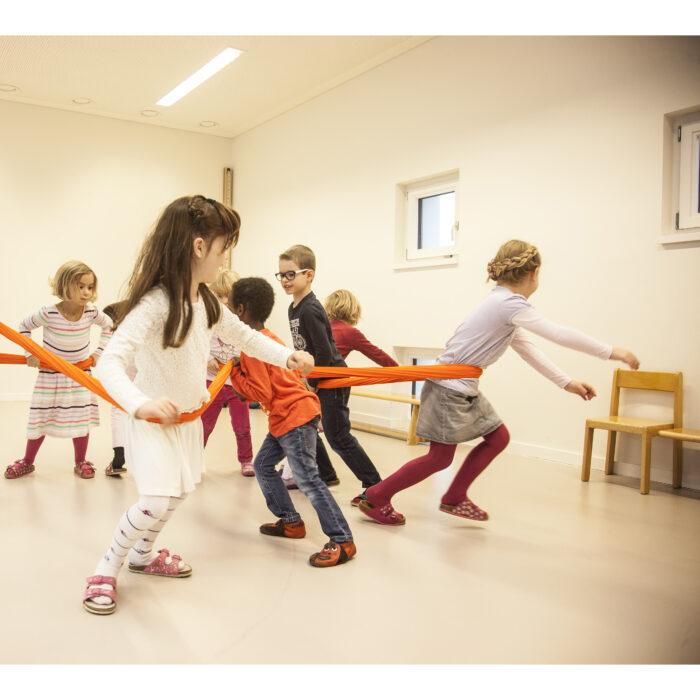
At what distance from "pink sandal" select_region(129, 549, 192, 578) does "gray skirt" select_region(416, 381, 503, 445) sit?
3.75 ft

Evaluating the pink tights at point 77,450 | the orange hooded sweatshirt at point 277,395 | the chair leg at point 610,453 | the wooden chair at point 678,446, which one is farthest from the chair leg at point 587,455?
the pink tights at point 77,450

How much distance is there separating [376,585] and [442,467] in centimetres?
77

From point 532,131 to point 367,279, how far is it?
7.39 feet

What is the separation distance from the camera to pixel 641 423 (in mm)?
3729

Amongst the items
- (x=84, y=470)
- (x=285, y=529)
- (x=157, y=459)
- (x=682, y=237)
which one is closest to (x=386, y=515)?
(x=285, y=529)

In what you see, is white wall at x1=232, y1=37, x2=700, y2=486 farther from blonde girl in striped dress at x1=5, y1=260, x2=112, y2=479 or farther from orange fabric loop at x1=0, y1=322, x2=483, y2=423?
blonde girl in striped dress at x1=5, y1=260, x2=112, y2=479

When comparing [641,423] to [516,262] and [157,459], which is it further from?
[157,459]

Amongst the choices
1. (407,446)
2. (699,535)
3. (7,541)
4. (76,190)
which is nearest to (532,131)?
(407,446)

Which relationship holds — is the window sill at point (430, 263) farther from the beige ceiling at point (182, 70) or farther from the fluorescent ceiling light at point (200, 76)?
the fluorescent ceiling light at point (200, 76)

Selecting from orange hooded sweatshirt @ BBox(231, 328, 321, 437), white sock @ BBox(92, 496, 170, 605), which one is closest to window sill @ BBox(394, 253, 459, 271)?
orange hooded sweatshirt @ BBox(231, 328, 321, 437)

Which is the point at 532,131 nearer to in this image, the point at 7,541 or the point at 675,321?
the point at 675,321

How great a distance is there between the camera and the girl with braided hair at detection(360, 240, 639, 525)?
A: 264 centimetres

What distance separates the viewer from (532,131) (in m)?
4.64

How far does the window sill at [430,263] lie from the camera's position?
5293 millimetres
